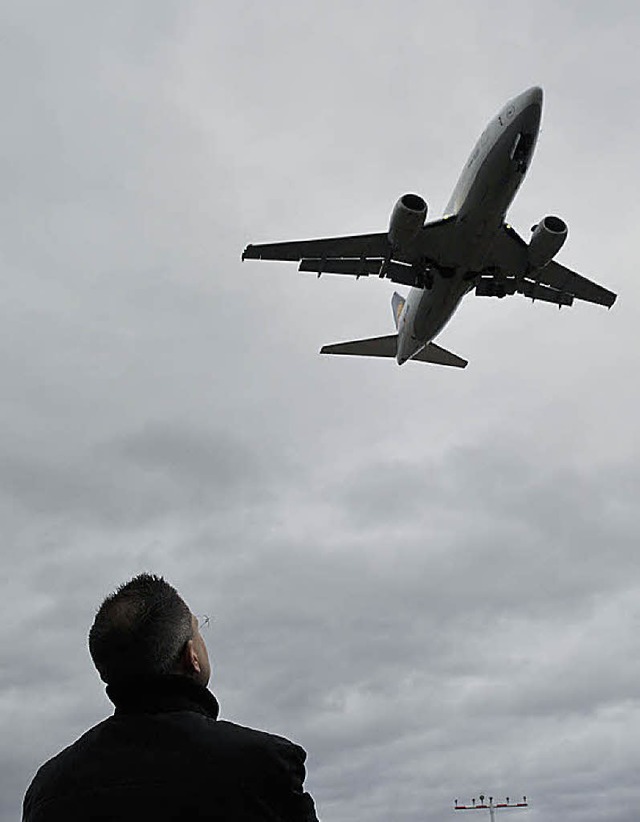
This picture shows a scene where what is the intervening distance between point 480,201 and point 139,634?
3370 cm

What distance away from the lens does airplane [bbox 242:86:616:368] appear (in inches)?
1371

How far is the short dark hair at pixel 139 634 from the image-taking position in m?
3.71

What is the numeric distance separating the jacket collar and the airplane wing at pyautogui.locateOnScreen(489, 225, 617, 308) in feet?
123

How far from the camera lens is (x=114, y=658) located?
12.3ft

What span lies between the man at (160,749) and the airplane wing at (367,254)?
118 feet

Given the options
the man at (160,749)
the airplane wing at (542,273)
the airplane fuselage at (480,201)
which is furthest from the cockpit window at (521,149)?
the man at (160,749)

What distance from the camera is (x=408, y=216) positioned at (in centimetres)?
3706

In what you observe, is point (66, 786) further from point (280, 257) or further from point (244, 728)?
point (280, 257)

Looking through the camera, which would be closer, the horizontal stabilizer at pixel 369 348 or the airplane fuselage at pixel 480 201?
the airplane fuselage at pixel 480 201

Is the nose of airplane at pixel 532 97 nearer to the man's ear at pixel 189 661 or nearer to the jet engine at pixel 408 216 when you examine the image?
the jet engine at pixel 408 216

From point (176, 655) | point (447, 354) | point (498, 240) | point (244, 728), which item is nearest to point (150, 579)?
point (176, 655)

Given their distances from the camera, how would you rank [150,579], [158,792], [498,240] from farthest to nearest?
1. [498,240]
2. [150,579]
3. [158,792]

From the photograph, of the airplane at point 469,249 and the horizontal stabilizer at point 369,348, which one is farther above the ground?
the horizontal stabilizer at point 369,348

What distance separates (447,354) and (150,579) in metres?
51.2
